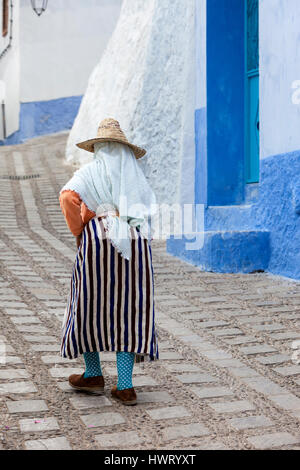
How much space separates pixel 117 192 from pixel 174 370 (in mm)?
1283

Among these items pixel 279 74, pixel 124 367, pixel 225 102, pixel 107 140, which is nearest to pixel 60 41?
pixel 225 102

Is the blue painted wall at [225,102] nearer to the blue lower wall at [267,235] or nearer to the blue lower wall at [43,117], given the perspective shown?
the blue lower wall at [267,235]

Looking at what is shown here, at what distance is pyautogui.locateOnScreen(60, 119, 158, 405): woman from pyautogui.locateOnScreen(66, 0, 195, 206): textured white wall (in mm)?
4989

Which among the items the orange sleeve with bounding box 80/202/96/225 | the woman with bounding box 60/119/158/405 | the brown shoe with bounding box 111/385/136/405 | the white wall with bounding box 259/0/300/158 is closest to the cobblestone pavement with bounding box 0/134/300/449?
the brown shoe with bounding box 111/385/136/405

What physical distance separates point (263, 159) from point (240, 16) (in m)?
2.23

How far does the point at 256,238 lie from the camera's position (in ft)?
21.9

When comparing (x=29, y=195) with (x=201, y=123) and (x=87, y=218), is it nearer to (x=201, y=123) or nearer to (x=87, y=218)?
(x=201, y=123)

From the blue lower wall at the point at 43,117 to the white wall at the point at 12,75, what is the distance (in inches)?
10.0

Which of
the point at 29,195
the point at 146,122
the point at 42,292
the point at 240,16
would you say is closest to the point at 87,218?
the point at 42,292

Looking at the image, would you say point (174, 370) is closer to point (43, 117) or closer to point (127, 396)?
point (127, 396)

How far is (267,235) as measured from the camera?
6680 mm

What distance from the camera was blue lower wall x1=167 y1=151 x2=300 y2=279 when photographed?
6195 millimetres

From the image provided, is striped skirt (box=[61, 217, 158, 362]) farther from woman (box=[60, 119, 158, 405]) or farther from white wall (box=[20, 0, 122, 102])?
white wall (box=[20, 0, 122, 102])

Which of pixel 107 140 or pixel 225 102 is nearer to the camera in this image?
pixel 107 140
